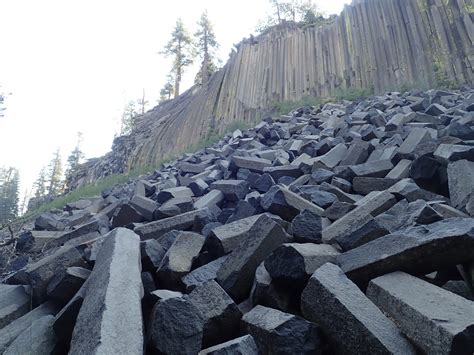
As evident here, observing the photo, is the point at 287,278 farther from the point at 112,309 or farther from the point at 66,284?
the point at 66,284

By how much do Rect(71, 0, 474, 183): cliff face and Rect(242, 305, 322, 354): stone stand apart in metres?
10.3

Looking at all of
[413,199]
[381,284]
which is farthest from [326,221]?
[381,284]

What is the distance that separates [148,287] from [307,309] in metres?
0.97

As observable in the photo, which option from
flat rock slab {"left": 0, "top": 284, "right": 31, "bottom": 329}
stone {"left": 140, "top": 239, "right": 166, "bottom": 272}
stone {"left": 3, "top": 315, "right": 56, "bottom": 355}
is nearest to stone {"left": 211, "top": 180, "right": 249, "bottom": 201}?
stone {"left": 140, "top": 239, "right": 166, "bottom": 272}

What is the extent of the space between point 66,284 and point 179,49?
31.6 m

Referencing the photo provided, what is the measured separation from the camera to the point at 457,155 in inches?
111

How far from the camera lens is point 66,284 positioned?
214 centimetres

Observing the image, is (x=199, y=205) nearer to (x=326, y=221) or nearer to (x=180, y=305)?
(x=326, y=221)

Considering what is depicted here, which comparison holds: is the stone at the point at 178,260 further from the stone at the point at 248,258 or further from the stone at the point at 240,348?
the stone at the point at 240,348

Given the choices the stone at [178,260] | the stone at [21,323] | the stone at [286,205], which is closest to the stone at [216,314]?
the stone at [178,260]

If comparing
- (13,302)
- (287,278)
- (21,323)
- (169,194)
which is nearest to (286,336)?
(287,278)

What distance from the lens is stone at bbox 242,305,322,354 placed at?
4.43ft

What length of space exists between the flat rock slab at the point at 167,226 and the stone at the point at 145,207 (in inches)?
24.5

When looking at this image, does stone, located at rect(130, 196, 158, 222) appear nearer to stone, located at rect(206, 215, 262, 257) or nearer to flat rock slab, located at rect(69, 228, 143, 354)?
stone, located at rect(206, 215, 262, 257)
